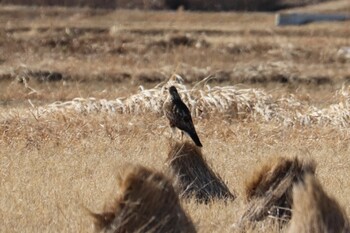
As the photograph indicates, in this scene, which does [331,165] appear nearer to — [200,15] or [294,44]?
[294,44]

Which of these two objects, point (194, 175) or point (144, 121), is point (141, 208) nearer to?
point (194, 175)

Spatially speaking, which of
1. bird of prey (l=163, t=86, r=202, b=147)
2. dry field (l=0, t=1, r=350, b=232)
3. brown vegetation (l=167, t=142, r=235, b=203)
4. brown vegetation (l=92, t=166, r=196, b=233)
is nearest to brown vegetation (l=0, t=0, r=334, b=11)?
dry field (l=0, t=1, r=350, b=232)

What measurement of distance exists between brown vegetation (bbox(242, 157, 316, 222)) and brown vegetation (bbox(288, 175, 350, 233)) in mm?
887

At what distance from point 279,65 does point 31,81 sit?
21.6 feet

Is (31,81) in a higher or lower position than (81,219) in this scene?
lower

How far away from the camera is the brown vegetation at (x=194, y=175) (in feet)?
27.0

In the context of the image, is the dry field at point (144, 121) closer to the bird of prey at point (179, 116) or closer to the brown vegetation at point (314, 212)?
the bird of prey at point (179, 116)

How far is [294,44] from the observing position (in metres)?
34.5

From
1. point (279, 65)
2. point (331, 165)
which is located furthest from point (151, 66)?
point (331, 165)

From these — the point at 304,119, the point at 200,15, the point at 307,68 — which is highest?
the point at 304,119

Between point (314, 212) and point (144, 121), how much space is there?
679cm

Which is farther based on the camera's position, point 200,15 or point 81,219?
point 200,15

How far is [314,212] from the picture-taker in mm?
6062

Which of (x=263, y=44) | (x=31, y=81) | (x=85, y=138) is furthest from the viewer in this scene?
(x=263, y=44)
